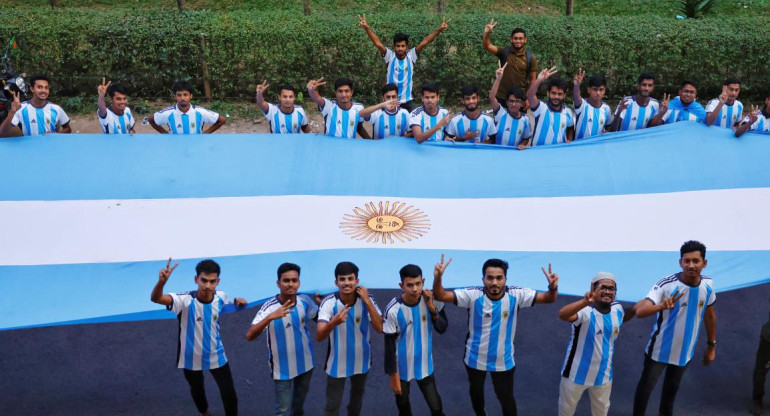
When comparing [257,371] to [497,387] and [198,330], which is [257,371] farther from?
[497,387]

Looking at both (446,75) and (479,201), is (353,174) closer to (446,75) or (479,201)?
(479,201)

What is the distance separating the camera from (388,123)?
7410 mm

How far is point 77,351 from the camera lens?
21.5 feet

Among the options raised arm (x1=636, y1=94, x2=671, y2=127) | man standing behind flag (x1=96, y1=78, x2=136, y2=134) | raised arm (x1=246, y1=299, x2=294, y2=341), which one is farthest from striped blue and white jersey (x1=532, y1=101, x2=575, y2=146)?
man standing behind flag (x1=96, y1=78, x2=136, y2=134)

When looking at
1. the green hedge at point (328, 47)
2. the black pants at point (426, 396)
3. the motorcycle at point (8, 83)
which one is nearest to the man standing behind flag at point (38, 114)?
the motorcycle at point (8, 83)

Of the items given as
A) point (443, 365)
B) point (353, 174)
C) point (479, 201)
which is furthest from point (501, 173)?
point (443, 365)

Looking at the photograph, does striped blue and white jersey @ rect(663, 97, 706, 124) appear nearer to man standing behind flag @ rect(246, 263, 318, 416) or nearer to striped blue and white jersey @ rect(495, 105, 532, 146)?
striped blue and white jersey @ rect(495, 105, 532, 146)

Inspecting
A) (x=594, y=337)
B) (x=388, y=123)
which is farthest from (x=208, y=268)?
(x=388, y=123)

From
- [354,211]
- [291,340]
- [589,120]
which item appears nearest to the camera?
[291,340]

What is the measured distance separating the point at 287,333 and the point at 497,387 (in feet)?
4.49

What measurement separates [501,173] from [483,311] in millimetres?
1610

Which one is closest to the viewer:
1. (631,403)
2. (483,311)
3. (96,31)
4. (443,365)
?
(483,311)

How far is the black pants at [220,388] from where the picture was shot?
5.41 meters

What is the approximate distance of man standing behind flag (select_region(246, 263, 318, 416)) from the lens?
5055 mm
